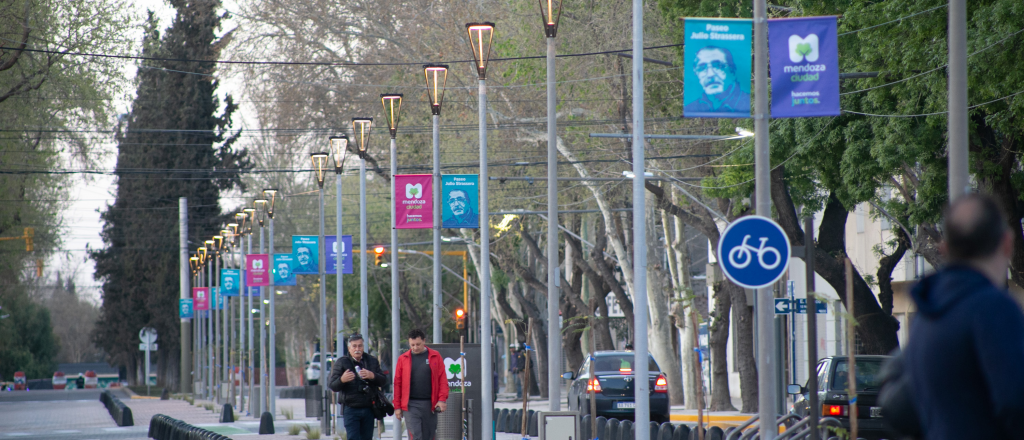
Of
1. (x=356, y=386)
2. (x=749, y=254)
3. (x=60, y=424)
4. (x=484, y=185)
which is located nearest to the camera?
(x=749, y=254)

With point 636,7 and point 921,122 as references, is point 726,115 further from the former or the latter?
point 921,122

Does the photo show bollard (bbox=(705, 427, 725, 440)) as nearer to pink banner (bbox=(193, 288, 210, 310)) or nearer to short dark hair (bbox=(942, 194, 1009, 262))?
short dark hair (bbox=(942, 194, 1009, 262))

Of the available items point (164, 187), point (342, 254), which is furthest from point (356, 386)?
point (164, 187)

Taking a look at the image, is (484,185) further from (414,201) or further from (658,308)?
(658,308)

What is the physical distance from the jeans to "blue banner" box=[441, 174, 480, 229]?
925 centimetres

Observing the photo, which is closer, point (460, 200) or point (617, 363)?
point (460, 200)

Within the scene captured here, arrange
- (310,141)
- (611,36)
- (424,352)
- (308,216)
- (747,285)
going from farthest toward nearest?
1. (308,216)
2. (310,141)
3. (611,36)
4. (424,352)
5. (747,285)

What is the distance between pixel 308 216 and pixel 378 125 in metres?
24.9

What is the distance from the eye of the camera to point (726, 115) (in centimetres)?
1336

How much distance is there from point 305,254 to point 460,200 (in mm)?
10976

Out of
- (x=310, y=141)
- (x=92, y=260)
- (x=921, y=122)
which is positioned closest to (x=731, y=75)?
(x=921, y=122)

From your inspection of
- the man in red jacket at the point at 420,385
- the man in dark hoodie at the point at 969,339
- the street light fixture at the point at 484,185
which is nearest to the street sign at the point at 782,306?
the street light fixture at the point at 484,185

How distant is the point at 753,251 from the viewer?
10617 millimetres

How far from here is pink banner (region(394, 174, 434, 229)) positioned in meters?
23.4
